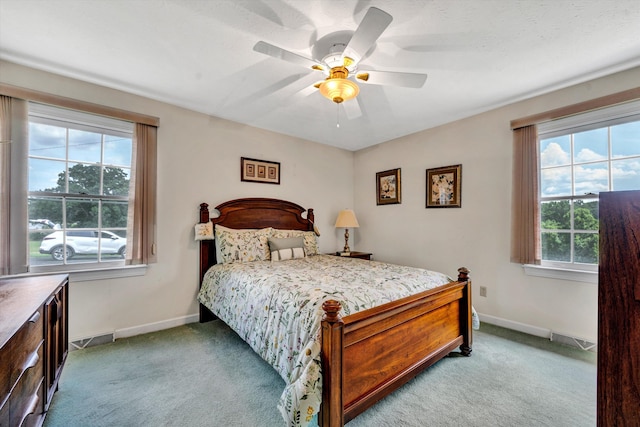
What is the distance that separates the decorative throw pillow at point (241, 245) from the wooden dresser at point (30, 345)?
1.41 metres

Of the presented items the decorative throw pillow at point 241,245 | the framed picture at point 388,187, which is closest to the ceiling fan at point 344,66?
the decorative throw pillow at point 241,245

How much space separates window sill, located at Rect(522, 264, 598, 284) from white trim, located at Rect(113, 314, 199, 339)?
3.72 meters

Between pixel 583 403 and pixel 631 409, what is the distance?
1.43 metres

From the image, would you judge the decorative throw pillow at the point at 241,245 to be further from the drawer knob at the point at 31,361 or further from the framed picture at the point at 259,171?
the drawer knob at the point at 31,361

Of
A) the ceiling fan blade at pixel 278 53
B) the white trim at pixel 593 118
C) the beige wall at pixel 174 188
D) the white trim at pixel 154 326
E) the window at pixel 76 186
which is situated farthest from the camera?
the white trim at pixel 154 326

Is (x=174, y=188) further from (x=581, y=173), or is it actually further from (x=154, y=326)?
(x=581, y=173)

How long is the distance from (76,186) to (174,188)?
832 mm

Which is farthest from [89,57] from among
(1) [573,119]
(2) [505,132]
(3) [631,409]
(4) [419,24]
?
(1) [573,119]

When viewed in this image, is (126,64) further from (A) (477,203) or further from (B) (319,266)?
(A) (477,203)

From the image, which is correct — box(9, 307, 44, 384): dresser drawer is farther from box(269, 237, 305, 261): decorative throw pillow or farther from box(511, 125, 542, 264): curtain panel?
box(511, 125, 542, 264): curtain panel

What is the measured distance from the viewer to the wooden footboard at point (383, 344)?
1406 millimetres

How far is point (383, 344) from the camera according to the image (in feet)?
5.61

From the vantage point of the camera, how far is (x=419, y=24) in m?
1.74

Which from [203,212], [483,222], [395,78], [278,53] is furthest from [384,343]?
[203,212]
